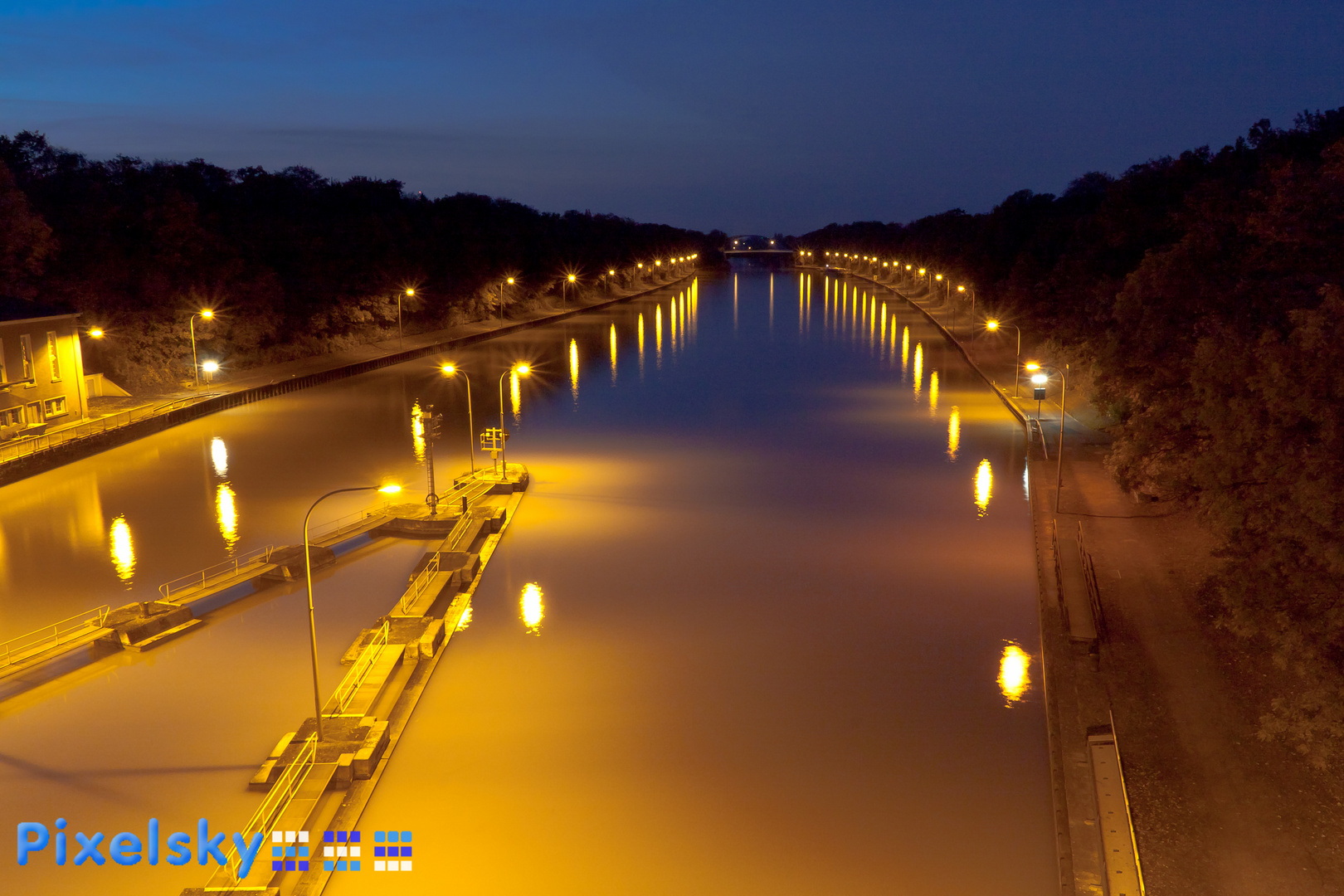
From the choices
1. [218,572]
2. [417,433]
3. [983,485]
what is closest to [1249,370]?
[983,485]

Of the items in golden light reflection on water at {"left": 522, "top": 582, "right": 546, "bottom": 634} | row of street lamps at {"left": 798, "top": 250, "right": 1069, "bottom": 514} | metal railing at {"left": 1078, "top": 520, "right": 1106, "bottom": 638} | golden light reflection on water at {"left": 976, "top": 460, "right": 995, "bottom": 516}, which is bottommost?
golden light reflection on water at {"left": 522, "top": 582, "right": 546, "bottom": 634}

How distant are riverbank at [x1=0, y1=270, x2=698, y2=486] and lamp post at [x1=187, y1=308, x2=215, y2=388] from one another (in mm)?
919

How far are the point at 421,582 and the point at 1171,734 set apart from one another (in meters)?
12.8

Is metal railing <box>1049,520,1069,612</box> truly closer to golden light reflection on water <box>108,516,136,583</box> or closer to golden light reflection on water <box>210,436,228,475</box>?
golden light reflection on water <box>108,516,136,583</box>

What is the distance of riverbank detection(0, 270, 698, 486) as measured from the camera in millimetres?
29703

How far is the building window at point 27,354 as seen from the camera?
3328cm

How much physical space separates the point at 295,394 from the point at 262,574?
995 inches

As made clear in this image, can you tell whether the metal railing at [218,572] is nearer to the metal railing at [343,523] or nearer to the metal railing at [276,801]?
the metal railing at [343,523]

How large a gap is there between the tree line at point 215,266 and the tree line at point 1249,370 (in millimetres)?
35298

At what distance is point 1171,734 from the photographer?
12945mm

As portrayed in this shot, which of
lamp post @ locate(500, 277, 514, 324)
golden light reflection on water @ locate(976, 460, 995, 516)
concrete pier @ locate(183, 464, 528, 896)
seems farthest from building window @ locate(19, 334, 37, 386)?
lamp post @ locate(500, 277, 514, 324)

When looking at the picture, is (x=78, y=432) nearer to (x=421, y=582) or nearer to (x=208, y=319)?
(x=208, y=319)

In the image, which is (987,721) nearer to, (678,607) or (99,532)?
(678,607)

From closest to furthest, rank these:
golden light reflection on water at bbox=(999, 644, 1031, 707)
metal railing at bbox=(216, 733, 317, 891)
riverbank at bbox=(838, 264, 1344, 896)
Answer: riverbank at bbox=(838, 264, 1344, 896)
metal railing at bbox=(216, 733, 317, 891)
golden light reflection on water at bbox=(999, 644, 1031, 707)
